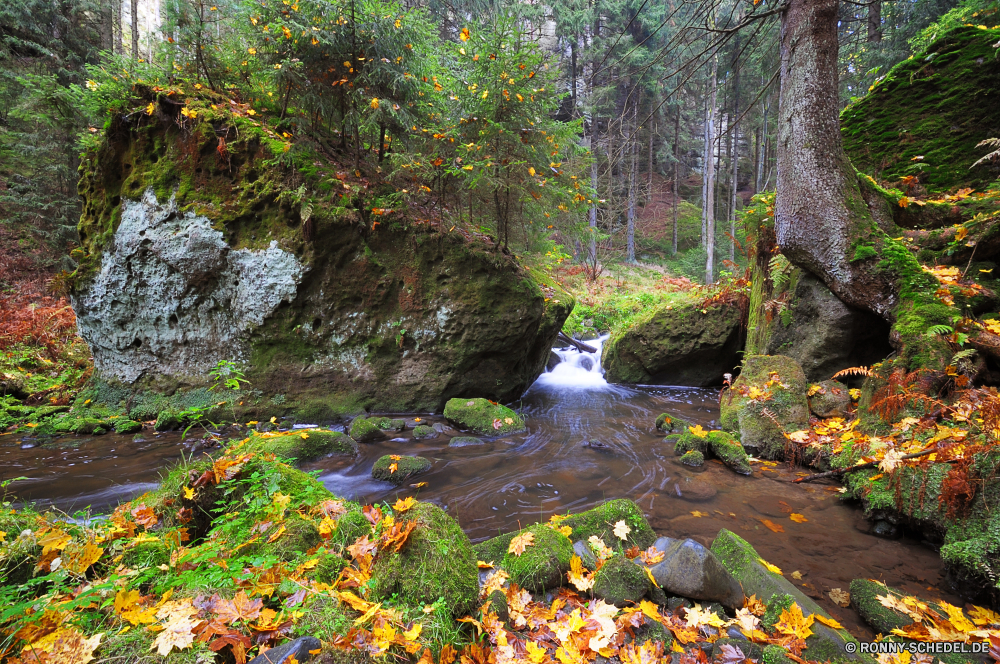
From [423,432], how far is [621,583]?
4570 millimetres

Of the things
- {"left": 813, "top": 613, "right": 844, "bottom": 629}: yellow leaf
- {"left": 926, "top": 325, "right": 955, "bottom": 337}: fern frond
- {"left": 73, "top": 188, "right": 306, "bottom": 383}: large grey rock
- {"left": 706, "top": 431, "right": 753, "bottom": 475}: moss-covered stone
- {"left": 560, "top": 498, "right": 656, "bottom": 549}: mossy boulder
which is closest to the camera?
{"left": 813, "top": 613, "right": 844, "bottom": 629}: yellow leaf

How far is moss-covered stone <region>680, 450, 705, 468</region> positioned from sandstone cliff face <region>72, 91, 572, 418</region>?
3870 millimetres

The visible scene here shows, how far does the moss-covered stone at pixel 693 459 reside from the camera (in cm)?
532

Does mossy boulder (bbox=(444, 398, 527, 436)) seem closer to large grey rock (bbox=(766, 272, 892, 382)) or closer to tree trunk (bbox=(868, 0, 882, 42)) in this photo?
large grey rock (bbox=(766, 272, 892, 382))

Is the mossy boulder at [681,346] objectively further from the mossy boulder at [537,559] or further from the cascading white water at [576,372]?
the mossy boulder at [537,559]

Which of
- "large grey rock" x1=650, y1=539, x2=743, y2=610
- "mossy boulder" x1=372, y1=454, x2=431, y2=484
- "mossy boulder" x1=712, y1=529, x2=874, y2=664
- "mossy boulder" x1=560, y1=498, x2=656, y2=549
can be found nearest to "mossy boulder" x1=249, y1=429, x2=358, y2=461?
"mossy boulder" x1=372, y1=454, x2=431, y2=484

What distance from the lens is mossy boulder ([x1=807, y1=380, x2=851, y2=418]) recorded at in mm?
5625

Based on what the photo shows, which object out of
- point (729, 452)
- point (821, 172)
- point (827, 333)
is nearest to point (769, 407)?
point (729, 452)

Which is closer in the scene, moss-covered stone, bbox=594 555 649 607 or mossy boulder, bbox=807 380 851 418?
moss-covered stone, bbox=594 555 649 607

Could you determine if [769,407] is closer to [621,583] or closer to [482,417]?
[482,417]

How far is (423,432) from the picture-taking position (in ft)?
21.6

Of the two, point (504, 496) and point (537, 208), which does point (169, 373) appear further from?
point (537, 208)

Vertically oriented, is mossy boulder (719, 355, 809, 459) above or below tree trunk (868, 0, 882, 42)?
below

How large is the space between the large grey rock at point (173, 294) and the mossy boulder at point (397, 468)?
3629mm
